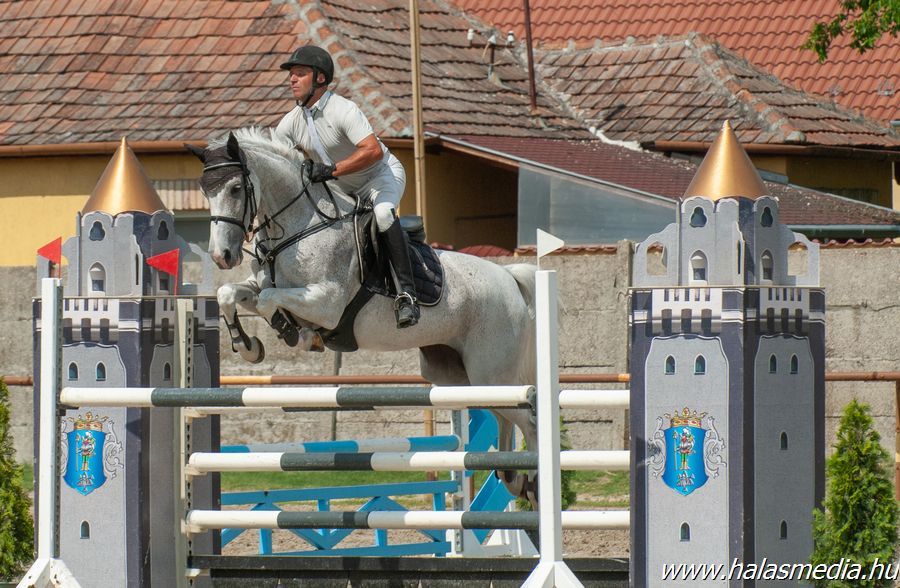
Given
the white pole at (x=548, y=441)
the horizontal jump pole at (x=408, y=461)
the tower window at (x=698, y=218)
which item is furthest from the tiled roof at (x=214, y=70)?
the white pole at (x=548, y=441)

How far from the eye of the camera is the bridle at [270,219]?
670 centimetres

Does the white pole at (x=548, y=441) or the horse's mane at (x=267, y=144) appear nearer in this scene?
the white pole at (x=548, y=441)

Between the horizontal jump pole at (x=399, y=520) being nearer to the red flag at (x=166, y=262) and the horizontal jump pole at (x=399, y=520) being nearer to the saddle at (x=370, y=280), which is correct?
the red flag at (x=166, y=262)

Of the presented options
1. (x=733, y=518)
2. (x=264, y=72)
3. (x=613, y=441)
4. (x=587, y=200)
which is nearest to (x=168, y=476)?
(x=733, y=518)

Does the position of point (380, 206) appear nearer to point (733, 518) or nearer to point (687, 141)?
point (733, 518)

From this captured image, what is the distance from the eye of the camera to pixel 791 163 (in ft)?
51.9

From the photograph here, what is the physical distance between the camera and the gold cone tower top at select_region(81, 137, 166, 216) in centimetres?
643

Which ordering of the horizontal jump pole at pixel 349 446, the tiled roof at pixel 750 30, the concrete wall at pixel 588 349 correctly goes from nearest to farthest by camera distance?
the horizontal jump pole at pixel 349 446, the concrete wall at pixel 588 349, the tiled roof at pixel 750 30

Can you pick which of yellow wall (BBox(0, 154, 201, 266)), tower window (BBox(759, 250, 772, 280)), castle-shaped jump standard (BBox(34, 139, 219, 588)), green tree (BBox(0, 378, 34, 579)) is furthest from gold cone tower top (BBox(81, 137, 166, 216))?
yellow wall (BBox(0, 154, 201, 266))

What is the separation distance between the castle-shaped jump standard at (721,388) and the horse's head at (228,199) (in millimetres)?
1723

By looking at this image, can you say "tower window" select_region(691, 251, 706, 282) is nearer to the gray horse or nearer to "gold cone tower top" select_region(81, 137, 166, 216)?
the gray horse

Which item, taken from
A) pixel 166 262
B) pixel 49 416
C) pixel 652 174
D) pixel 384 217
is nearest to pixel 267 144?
pixel 384 217

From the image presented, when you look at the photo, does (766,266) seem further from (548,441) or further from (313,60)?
(313,60)

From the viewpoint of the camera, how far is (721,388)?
18.5ft
